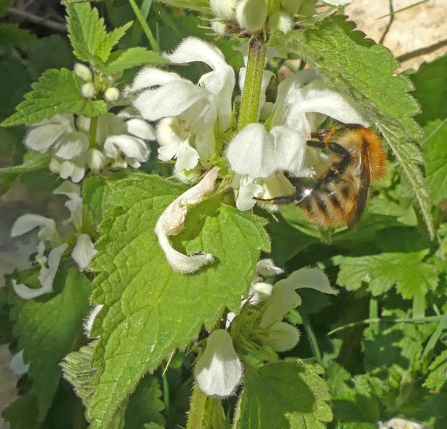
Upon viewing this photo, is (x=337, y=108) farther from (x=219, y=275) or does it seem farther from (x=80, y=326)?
(x=80, y=326)

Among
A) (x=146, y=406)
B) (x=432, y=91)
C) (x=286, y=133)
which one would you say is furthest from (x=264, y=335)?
(x=432, y=91)

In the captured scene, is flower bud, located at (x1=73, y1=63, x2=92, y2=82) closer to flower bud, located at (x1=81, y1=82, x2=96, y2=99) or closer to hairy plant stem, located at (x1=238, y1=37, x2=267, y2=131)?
flower bud, located at (x1=81, y1=82, x2=96, y2=99)

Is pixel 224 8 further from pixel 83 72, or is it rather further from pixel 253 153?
pixel 83 72

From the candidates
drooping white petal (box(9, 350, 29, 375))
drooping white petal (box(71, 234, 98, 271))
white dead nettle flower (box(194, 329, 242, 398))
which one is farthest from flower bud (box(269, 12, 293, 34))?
drooping white petal (box(9, 350, 29, 375))

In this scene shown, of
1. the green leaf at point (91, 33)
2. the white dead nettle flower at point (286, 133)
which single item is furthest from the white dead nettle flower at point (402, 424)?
the green leaf at point (91, 33)

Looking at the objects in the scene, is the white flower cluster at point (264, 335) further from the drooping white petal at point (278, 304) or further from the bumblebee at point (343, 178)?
the bumblebee at point (343, 178)

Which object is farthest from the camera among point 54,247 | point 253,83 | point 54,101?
point 54,247
